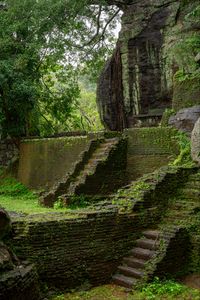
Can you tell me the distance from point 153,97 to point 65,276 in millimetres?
13003

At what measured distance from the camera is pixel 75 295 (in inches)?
338

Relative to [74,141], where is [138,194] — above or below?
below

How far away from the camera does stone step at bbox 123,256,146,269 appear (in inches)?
360

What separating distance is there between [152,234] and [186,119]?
479 centimetres

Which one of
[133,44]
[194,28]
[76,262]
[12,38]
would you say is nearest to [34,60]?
[12,38]

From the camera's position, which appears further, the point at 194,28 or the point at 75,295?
the point at 194,28

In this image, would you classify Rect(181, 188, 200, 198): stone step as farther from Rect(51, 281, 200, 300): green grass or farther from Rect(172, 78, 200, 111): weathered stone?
Rect(172, 78, 200, 111): weathered stone

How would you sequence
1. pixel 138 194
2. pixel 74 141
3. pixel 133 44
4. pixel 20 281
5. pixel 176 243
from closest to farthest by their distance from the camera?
pixel 20 281 → pixel 176 243 → pixel 138 194 → pixel 74 141 → pixel 133 44

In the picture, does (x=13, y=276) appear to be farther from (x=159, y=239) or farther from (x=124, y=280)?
(x=159, y=239)

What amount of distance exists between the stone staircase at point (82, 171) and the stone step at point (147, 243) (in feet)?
11.5

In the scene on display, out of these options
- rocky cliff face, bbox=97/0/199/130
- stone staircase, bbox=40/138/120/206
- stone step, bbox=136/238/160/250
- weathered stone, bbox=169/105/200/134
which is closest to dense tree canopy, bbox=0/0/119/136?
rocky cliff face, bbox=97/0/199/130

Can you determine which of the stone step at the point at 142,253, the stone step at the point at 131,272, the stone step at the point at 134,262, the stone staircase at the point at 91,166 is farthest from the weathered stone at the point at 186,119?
the stone step at the point at 131,272

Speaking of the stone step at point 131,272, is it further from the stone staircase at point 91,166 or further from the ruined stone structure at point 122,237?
the stone staircase at point 91,166

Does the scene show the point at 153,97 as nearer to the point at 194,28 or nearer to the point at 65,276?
the point at 194,28
